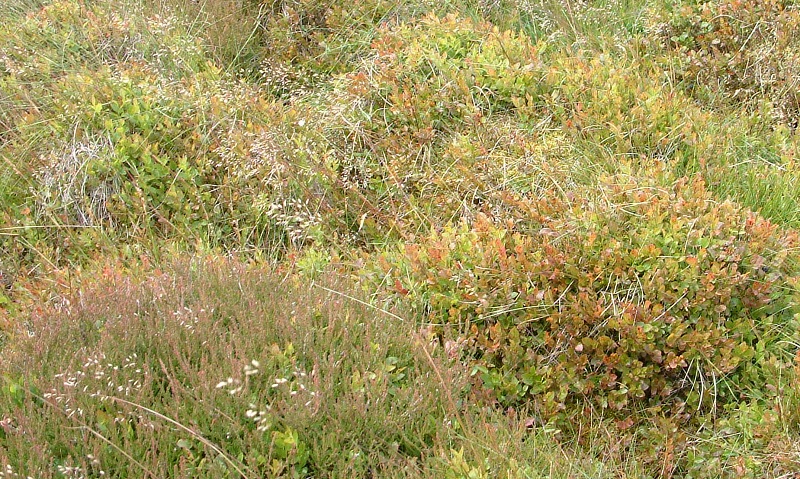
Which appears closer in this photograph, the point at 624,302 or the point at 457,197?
the point at 624,302

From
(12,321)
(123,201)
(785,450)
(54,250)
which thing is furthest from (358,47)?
(785,450)

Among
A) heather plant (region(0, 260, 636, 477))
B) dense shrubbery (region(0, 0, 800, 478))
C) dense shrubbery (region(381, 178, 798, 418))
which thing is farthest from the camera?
dense shrubbery (region(381, 178, 798, 418))

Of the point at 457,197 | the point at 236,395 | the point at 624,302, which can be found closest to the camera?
the point at 236,395

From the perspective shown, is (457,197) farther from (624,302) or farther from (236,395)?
(236,395)

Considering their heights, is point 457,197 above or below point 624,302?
above

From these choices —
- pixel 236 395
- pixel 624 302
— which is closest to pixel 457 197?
pixel 624 302

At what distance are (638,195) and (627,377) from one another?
896 millimetres

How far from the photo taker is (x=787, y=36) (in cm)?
512

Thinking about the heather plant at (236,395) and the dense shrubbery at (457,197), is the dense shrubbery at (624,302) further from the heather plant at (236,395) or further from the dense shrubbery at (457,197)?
the heather plant at (236,395)

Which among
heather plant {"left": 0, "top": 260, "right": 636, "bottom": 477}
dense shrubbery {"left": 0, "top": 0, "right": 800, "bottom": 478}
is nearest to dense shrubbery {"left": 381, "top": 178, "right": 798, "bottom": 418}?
dense shrubbery {"left": 0, "top": 0, "right": 800, "bottom": 478}

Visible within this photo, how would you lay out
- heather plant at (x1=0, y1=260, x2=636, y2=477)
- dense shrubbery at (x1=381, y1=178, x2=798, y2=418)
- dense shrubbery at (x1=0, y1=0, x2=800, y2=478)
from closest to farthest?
heather plant at (x1=0, y1=260, x2=636, y2=477) < dense shrubbery at (x1=0, y1=0, x2=800, y2=478) < dense shrubbery at (x1=381, y1=178, x2=798, y2=418)

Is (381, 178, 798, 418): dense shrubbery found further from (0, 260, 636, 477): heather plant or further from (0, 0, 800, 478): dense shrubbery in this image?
(0, 260, 636, 477): heather plant

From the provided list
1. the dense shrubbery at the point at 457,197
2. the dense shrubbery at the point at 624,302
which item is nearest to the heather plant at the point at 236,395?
the dense shrubbery at the point at 457,197

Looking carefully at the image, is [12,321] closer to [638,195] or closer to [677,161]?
[638,195]
